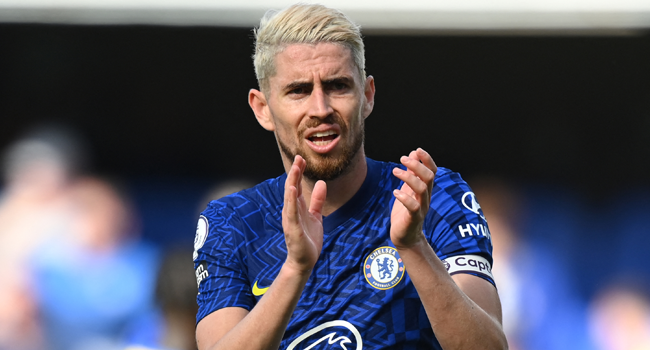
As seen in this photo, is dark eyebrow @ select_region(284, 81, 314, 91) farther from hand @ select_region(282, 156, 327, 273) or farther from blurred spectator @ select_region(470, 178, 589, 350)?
blurred spectator @ select_region(470, 178, 589, 350)

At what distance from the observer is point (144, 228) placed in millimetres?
4230

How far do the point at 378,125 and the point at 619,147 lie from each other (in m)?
1.46

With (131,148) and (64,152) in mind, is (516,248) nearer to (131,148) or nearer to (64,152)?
(131,148)

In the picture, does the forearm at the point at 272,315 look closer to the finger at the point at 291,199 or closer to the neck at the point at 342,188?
the finger at the point at 291,199

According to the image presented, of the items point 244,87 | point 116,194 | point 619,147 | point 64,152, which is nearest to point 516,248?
point 619,147

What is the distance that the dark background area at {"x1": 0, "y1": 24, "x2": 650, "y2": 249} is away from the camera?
13.8 ft

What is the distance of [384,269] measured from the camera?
223 cm

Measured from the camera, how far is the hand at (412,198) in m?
1.73

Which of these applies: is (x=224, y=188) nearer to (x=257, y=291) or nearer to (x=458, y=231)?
(x=257, y=291)

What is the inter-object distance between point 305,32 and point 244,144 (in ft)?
6.55

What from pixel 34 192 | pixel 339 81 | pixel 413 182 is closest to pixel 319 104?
pixel 339 81

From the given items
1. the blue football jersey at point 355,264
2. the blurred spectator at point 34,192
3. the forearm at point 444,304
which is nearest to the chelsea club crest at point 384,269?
the blue football jersey at point 355,264

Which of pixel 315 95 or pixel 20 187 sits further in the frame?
pixel 20 187

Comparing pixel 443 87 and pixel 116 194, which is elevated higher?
pixel 443 87
